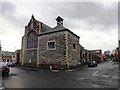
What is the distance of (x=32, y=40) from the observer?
33.8 meters

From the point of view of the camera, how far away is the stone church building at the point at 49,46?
88.5 ft

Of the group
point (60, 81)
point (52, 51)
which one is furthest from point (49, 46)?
point (60, 81)

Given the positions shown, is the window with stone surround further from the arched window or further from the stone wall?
the arched window

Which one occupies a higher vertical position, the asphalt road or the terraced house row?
the terraced house row

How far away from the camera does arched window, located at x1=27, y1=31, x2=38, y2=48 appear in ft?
108

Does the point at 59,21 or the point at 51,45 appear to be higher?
the point at 59,21

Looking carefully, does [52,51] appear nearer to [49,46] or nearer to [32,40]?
[49,46]

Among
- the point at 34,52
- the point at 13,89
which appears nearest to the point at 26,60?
the point at 34,52

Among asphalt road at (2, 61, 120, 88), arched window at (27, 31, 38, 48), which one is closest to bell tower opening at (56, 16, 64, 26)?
arched window at (27, 31, 38, 48)

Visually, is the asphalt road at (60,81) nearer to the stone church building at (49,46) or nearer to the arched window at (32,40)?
the stone church building at (49,46)

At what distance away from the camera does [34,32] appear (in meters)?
33.5

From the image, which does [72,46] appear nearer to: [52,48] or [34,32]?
[52,48]

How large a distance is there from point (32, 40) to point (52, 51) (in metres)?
7.68

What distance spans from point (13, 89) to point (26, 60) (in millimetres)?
25406
